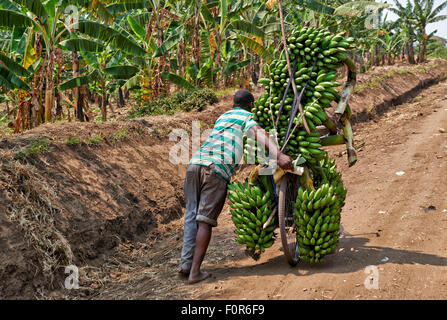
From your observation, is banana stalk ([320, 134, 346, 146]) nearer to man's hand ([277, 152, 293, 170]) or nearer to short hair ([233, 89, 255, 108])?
man's hand ([277, 152, 293, 170])

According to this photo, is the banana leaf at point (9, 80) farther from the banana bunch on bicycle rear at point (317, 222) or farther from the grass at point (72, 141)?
the banana bunch on bicycle rear at point (317, 222)

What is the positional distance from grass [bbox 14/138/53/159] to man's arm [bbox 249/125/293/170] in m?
3.32

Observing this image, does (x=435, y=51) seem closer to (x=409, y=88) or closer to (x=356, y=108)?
(x=409, y=88)

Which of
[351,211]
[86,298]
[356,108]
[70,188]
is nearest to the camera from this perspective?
[86,298]

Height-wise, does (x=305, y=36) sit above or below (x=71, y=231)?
above

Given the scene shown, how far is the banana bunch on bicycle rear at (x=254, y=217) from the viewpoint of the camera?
4191 millimetres

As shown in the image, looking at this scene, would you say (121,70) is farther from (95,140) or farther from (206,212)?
(206,212)

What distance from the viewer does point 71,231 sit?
16.4 feet

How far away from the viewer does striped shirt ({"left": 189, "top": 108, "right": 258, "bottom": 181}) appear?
14.1ft

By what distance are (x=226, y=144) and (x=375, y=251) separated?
2.06 meters

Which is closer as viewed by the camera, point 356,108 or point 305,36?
point 305,36

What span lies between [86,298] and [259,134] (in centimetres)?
261

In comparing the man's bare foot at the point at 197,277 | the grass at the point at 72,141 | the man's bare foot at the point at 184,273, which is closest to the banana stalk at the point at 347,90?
the man's bare foot at the point at 197,277

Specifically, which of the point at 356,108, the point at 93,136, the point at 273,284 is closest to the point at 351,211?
the point at 273,284
